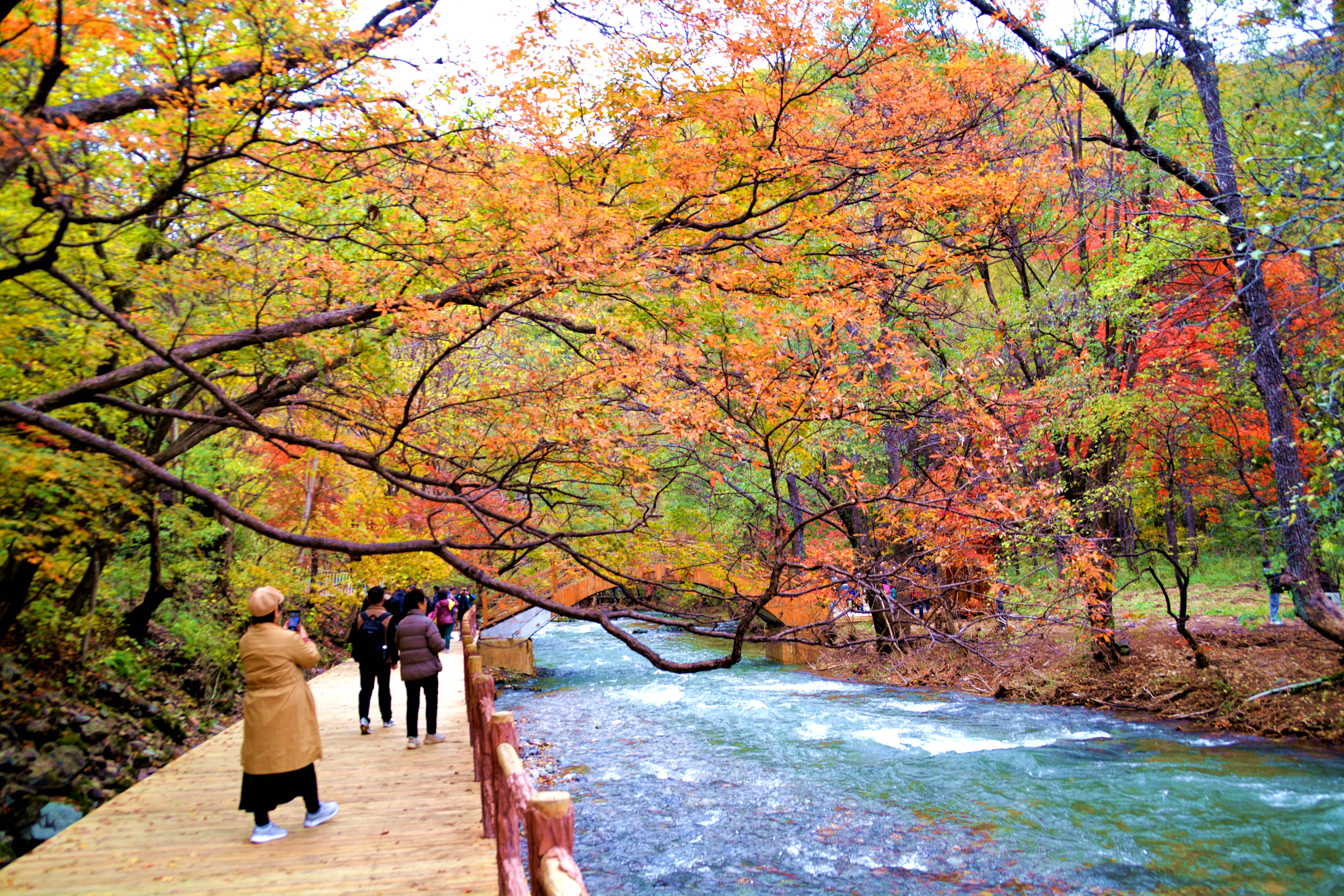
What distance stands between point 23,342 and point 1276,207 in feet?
35.7

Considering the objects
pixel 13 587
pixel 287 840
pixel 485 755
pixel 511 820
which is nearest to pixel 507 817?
pixel 511 820

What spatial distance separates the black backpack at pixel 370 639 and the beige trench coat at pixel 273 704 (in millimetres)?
3572

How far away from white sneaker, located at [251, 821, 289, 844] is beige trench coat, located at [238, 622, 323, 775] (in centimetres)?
62

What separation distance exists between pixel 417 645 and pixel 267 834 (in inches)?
99.5

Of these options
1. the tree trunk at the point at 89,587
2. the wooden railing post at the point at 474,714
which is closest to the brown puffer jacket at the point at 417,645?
the wooden railing post at the point at 474,714

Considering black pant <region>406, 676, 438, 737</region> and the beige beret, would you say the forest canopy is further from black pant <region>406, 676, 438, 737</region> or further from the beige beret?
black pant <region>406, 676, 438, 737</region>

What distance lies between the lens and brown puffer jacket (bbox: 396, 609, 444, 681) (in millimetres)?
8352

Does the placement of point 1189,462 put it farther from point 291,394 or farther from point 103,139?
point 103,139

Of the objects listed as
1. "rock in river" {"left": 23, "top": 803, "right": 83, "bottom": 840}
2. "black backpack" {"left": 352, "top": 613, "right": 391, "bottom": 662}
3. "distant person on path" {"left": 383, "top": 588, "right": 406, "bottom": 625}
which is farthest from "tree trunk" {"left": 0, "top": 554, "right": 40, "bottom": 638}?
"distant person on path" {"left": 383, "top": 588, "right": 406, "bottom": 625}

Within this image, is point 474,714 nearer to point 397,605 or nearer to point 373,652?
point 373,652

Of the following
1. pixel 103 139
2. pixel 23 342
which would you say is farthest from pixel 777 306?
pixel 23 342

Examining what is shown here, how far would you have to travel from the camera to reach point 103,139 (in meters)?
6.53

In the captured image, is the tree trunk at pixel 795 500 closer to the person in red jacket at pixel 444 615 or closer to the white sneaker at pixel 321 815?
the white sneaker at pixel 321 815

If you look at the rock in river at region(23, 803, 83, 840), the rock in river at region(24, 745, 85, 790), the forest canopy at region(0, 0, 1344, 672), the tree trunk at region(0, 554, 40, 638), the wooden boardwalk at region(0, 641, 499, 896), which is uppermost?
the forest canopy at region(0, 0, 1344, 672)
